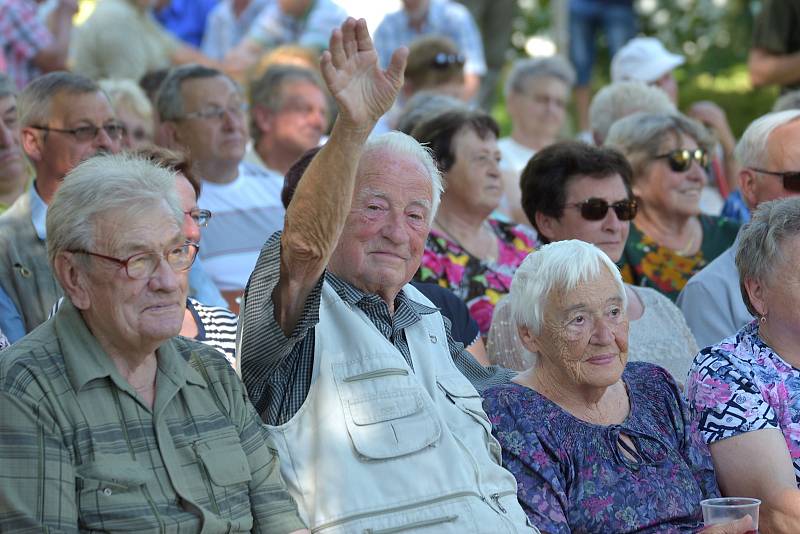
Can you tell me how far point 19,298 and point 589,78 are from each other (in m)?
A: 7.51

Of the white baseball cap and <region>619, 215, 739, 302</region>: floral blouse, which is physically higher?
the white baseball cap

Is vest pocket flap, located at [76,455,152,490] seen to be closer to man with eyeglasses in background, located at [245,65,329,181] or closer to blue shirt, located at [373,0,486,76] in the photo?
man with eyeglasses in background, located at [245,65,329,181]

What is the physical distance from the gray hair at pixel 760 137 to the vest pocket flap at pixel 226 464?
334cm

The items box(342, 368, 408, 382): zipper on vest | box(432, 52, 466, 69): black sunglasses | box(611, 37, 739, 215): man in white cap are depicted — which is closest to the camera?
box(342, 368, 408, 382): zipper on vest

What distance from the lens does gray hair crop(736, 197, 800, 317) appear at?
12.8ft

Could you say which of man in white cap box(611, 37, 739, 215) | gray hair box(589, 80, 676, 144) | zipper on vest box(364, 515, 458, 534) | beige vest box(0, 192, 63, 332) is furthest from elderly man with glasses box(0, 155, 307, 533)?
man in white cap box(611, 37, 739, 215)

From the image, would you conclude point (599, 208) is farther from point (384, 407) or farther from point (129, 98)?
point (129, 98)

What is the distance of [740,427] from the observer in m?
3.80

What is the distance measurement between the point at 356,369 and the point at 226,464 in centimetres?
46

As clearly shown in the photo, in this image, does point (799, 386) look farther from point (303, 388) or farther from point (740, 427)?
point (303, 388)

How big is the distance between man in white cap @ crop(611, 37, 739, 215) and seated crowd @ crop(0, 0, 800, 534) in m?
2.08

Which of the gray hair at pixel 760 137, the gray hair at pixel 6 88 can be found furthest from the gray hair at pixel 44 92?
the gray hair at pixel 760 137

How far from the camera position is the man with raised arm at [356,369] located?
3014 mm

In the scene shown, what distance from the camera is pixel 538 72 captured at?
26.3 ft
